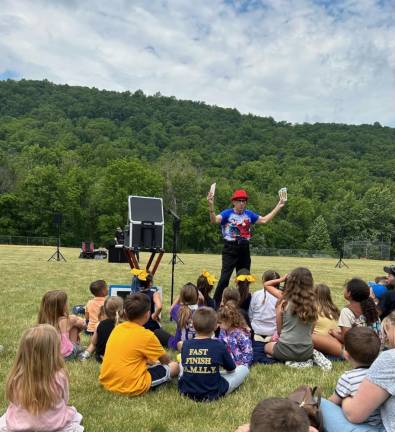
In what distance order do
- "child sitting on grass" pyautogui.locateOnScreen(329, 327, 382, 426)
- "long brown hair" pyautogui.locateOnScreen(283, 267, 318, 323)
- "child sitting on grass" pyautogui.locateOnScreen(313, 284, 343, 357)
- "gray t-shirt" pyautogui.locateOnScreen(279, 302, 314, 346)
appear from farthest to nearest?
"child sitting on grass" pyautogui.locateOnScreen(313, 284, 343, 357) < "gray t-shirt" pyautogui.locateOnScreen(279, 302, 314, 346) < "long brown hair" pyautogui.locateOnScreen(283, 267, 318, 323) < "child sitting on grass" pyautogui.locateOnScreen(329, 327, 382, 426)

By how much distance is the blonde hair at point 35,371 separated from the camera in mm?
2826

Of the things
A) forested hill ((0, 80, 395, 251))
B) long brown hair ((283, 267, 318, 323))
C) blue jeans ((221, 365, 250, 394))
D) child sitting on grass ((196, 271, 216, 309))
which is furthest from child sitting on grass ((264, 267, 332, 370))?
forested hill ((0, 80, 395, 251))

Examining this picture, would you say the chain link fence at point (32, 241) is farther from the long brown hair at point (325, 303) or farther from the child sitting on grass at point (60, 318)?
the long brown hair at point (325, 303)

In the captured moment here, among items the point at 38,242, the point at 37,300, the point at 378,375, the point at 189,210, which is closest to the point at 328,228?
the point at 189,210

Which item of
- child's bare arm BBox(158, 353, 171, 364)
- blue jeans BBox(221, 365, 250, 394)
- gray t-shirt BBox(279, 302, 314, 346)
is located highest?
gray t-shirt BBox(279, 302, 314, 346)

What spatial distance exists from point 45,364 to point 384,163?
251 ft

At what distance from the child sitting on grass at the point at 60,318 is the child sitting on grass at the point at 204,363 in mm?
1349

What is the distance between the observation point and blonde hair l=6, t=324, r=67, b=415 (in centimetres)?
283

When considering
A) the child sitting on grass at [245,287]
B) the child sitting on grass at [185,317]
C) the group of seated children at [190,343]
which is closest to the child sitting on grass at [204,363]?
the group of seated children at [190,343]

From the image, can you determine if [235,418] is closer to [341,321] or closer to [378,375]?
[378,375]

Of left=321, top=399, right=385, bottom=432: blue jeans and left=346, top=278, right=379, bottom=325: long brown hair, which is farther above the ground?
left=346, top=278, right=379, bottom=325: long brown hair

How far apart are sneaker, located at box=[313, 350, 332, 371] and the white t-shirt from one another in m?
1.10

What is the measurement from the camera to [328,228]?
6656 cm

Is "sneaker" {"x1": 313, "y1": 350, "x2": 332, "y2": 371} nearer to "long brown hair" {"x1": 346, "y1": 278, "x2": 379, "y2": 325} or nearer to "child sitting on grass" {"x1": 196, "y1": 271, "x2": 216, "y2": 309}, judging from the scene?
"long brown hair" {"x1": 346, "y1": 278, "x2": 379, "y2": 325}
